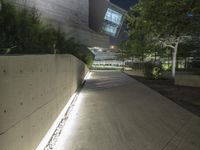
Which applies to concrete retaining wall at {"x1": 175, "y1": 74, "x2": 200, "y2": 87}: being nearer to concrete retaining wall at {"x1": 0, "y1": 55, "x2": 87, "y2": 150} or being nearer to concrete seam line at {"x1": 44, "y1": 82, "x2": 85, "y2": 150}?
concrete seam line at {"x1": 44, "y1": 82, "x2": 85, "y2": 150}

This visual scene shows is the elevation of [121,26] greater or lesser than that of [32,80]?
greater

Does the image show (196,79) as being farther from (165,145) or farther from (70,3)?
(70,3)

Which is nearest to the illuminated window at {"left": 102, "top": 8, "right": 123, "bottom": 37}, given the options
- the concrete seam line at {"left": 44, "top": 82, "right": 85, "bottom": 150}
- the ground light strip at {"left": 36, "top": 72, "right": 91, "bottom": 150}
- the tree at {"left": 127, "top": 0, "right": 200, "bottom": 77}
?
the tree at {"left": 127, "top": 0, "right": 200, "bottom": 77}

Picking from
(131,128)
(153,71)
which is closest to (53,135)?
(131,128)

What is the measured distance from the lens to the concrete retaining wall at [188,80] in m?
11.8

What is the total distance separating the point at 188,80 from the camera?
12250 millimetres

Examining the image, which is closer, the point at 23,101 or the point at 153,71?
the point at 23,101

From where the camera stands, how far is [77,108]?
6.68m

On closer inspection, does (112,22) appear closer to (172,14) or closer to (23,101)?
(172,14)

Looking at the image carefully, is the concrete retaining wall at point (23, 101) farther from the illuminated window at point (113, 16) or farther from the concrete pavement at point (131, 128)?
the illuminated window at point (113, 16)

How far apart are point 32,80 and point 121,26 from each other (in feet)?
162

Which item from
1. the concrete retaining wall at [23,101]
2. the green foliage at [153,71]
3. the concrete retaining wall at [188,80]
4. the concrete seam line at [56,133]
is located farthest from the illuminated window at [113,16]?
the concrete retaining wall at [23,101]

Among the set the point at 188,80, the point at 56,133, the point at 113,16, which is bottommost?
the point at 56,133

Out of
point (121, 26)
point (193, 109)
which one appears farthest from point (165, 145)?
point (121, 26)
